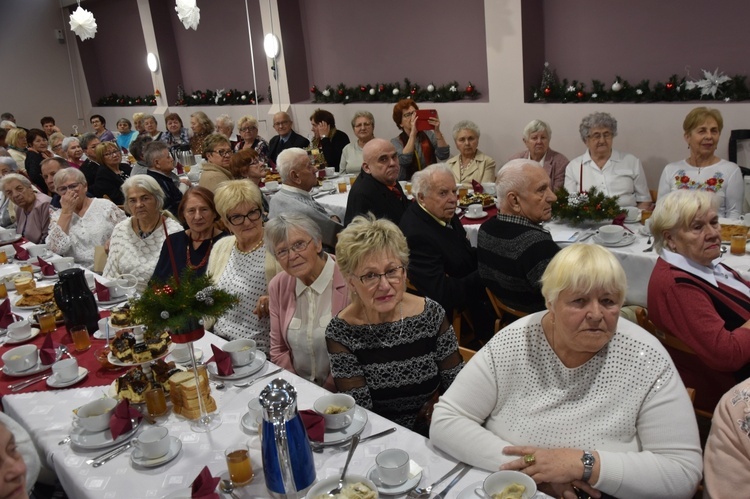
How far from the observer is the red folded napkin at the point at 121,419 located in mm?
1968

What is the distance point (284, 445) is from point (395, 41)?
702cm

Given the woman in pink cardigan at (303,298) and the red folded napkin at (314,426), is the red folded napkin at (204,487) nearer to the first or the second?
the red folded napkin at (314,426)

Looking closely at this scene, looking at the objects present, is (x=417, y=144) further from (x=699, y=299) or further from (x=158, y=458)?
(x=158, y=458)

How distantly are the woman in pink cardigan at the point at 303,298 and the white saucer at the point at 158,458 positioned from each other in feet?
2.58

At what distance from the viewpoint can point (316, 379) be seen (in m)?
2.64

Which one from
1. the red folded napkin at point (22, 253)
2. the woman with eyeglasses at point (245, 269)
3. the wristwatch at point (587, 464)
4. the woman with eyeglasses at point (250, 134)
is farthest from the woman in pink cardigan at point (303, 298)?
the woman with eyeglasses at point (250, 134)

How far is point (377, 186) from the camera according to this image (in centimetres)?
420

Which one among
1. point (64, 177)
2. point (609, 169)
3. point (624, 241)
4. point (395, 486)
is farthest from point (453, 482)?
point (64, 177)

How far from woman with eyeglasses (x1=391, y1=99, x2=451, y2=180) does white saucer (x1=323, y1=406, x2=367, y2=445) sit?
4.24 meters

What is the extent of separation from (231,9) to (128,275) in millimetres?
7553

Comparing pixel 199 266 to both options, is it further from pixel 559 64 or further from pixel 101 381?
pixel 559 64

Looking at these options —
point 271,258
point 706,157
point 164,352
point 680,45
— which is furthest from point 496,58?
point 164,352

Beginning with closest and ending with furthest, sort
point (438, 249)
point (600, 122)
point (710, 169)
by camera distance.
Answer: point (438, 249)
point (710, 169)
point (600, 122)

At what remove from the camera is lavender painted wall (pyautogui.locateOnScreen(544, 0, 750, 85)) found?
16.9 ft
